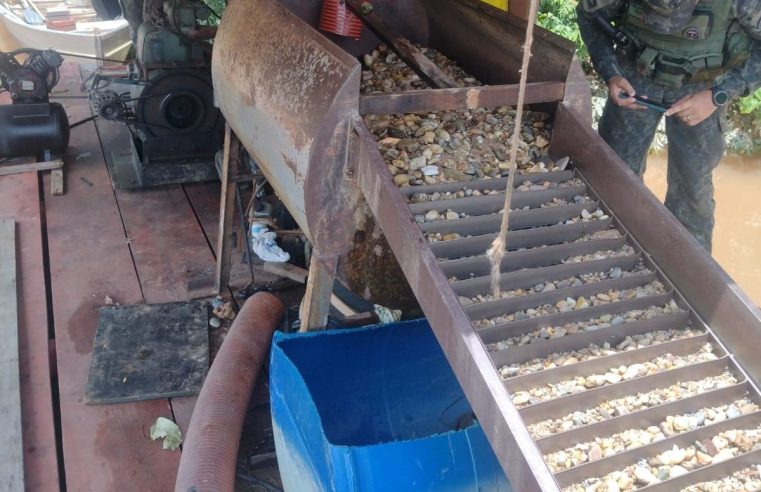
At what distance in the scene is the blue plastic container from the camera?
191 cm

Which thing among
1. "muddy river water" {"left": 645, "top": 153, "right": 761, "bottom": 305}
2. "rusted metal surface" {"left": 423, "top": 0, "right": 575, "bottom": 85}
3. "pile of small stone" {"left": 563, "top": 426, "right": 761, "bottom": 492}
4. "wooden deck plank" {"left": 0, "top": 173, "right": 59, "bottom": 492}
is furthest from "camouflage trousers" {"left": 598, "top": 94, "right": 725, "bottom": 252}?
"wooden deck plank" {"left": 0, "top": 173, "right": 59, "bottom": 492}

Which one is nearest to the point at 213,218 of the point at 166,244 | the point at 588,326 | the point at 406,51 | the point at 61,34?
the point at 166,244

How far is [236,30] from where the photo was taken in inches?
→ 102

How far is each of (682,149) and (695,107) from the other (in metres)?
0.38

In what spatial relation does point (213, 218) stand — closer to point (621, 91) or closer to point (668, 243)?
point (621, 91)

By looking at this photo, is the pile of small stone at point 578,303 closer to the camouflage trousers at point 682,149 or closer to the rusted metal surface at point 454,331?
Result: the rusted metal surface at point 454,331

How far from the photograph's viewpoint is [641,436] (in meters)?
1.44

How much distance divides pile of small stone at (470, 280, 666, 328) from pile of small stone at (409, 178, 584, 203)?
389 mm

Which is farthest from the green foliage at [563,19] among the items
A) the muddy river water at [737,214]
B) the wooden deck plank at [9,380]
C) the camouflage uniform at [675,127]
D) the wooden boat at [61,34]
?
the wooden boat at [61,34]

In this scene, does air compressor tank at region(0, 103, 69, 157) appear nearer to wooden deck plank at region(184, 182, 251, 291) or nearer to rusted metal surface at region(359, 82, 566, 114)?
wooden deck plank at region(184, 182, 251, 291)

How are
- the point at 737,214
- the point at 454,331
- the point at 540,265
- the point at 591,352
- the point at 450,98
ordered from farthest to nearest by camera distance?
the point at 737,214
the point at 450,98
the point at 540,265
the point at 591,352
the point at 454,331

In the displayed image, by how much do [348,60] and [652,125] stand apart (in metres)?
1.89

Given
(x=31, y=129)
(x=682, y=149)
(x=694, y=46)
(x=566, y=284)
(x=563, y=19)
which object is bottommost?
(x=31, y=129)

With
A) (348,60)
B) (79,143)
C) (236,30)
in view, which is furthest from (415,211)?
(79,143)
